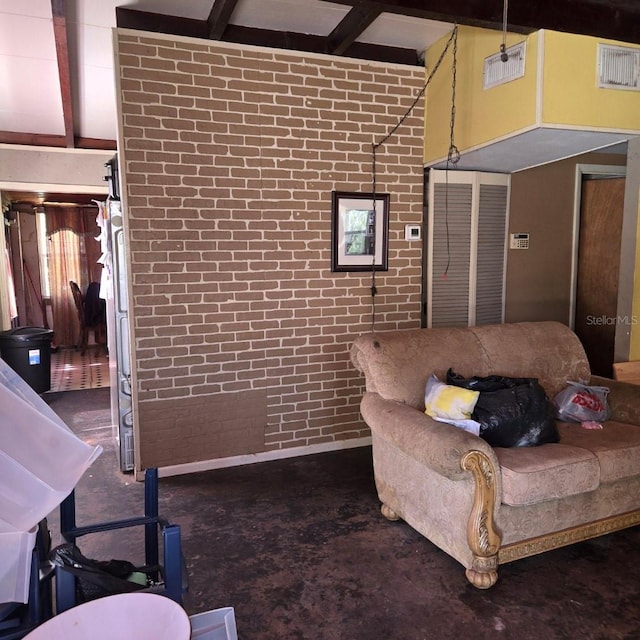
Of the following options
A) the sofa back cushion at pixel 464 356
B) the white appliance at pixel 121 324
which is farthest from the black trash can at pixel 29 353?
the sofa back cushion at pixel 464 356

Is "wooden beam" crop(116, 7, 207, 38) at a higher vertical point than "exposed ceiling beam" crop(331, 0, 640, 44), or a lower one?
higher

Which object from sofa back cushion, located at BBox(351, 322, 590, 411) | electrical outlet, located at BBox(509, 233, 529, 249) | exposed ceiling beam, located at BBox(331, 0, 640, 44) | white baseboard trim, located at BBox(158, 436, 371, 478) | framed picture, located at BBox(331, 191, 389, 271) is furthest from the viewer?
electrical outlet, located at BBox(509, 233, 529, 249)

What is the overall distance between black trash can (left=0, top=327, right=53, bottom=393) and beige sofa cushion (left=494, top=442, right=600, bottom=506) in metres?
4.58

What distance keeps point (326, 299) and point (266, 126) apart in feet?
3.92

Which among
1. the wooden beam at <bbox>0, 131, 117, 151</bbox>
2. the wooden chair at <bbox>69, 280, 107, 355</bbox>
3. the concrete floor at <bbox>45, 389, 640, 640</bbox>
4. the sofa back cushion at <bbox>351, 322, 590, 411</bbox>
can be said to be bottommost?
the concrete floor at <bbox>45, 389, 640, 640</bbox>

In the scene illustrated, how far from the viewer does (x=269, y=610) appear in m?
2.01

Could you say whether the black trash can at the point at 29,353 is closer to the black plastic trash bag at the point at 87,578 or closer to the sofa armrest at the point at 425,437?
the sofa armrest at the point at 425,437

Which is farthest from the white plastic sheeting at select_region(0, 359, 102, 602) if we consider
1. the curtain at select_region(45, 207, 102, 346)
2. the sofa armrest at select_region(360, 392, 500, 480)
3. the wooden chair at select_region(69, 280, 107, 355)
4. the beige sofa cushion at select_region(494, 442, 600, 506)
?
the curtain at select_region(45, 207, 102, 346)

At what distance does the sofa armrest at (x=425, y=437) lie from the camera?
2047mm

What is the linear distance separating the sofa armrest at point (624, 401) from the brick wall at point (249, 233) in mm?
1494

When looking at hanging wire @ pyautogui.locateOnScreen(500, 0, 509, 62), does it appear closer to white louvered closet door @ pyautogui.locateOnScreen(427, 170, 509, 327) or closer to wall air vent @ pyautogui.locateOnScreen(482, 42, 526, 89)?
wall air vent @ pyautogui.locateOnScreen(482, 42, 526, 89)

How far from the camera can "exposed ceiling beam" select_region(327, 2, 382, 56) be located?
9.48 feet

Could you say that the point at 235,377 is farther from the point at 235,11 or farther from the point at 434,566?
the point at 235,11

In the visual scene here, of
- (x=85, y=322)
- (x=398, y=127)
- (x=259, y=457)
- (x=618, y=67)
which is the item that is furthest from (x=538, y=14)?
(x=85, y=322)
